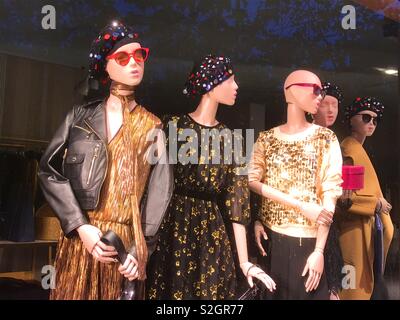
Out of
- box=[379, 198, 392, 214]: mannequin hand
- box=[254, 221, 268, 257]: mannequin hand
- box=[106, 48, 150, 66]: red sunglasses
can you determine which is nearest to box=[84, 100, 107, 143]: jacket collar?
box=[106, 48, 150, 66]: red sunglasses

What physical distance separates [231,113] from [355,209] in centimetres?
90

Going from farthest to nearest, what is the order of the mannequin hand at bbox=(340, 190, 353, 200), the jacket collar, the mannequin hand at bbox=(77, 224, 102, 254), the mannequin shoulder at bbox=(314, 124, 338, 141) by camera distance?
1. the mannequin hand at bbox=(340, 190, 353, 200)
2. the mannequin shoulder at bbox=(314, 124, 338, 141)
3. the jacket collar
4. the mannequin hand at bbox=(77, 224, 102, 254)

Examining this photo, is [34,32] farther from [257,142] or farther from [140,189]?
[257,142]

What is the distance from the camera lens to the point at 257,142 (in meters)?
2.98

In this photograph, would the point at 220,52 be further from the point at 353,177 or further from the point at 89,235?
the point at 89,235

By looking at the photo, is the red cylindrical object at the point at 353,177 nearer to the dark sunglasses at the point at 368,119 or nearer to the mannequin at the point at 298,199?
the mannequin at the point at 298,199

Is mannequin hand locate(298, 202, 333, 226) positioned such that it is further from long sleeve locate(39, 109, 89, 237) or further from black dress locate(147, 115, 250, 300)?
long sleeve locate(39, 109, 89, 237)

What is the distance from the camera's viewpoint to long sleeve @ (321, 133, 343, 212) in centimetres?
284

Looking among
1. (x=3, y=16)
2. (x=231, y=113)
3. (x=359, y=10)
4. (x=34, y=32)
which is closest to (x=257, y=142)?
(x=231, y=113)

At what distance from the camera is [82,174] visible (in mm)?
2645

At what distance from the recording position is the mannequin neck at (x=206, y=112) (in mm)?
2881

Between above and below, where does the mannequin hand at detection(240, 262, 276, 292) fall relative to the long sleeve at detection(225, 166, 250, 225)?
below

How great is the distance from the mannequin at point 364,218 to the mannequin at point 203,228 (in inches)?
22.4

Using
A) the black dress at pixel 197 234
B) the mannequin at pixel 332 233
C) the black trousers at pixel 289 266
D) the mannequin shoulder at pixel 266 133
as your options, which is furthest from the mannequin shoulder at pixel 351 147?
the black dress at pixel 197 234
